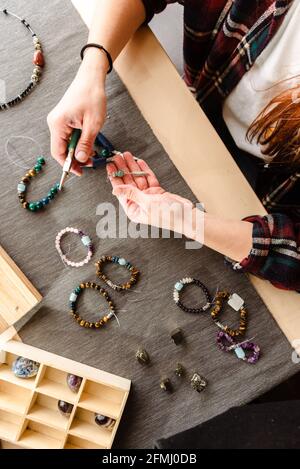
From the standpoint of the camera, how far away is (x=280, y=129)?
1121 millimetres

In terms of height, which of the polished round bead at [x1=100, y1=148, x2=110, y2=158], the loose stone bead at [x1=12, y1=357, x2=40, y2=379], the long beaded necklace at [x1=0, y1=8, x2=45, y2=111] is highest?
the long beaded necklace at [x1=0, y1=8, x2=45, y2=111]

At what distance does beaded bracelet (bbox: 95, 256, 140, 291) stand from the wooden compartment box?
0.60 feet

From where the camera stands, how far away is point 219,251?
3.60 feet

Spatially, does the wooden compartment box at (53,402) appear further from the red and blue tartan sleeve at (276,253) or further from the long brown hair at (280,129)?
the long brown hair at (280,129)

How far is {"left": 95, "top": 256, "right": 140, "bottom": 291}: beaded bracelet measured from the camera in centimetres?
110

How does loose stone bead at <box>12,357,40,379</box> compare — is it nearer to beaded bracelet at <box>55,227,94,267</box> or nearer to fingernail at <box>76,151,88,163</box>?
beaded bracelet at <box>55,227,94,267</box>

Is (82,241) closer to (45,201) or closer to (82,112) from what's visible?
(45,201)

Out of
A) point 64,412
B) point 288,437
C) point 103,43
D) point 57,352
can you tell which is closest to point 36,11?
point 103,43

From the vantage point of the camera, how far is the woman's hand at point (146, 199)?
1.06 metres

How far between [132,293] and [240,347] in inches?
10.3

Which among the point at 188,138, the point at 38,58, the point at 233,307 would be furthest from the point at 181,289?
the point at 38,58

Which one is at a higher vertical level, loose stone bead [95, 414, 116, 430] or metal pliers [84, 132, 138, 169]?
metal pliers [84, 132, 138, 169]

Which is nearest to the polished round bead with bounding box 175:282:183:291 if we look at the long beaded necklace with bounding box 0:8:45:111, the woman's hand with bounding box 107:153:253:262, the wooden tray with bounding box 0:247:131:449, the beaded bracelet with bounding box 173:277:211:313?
the beaded bracelet with bounding box 173:277:211:313

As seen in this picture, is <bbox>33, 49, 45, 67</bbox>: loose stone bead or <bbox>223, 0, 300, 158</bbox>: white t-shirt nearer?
<bbox>223, 0, 300, 158</bbox>: white t-shirt
